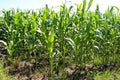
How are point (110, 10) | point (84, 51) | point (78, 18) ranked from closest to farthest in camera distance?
point (84, 51) → point (78, 18) → point (110, 10)

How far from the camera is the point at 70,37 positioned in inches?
179

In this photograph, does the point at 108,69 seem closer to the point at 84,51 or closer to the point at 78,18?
the point at 84,51

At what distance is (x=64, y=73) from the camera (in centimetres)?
414

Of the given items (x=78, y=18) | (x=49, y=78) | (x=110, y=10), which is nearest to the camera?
(x=49, y=78)

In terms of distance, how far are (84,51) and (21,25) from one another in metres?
1.35

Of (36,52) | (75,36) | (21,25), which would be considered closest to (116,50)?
(75,36)

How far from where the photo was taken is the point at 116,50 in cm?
501

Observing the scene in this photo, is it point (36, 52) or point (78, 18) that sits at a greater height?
point (78, 18)

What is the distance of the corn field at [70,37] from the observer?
425 centimetres

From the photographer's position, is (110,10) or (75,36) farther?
(110,10)

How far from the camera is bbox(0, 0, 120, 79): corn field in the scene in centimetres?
425

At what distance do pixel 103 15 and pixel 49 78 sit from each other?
1.86 m

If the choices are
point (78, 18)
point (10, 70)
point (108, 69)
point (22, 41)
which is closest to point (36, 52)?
point (22, 41)

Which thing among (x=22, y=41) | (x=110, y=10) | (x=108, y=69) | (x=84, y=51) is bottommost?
(x=108, y=69)
